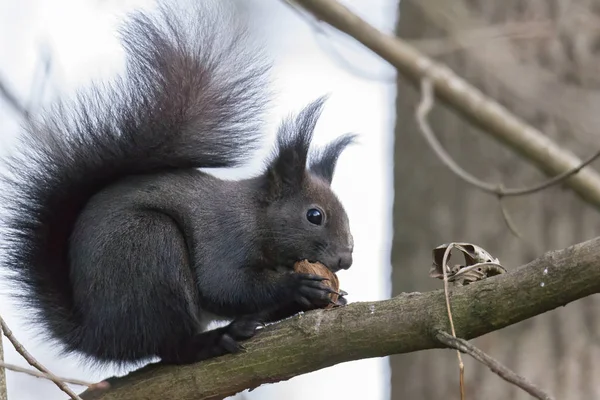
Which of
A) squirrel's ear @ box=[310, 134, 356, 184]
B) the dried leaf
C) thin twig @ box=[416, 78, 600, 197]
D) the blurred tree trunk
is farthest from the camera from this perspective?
the blurred tree trunk

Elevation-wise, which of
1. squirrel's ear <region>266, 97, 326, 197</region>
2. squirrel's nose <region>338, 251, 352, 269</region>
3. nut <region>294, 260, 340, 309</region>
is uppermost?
squirrel's ear <region>266, 97, 326, 197</region>

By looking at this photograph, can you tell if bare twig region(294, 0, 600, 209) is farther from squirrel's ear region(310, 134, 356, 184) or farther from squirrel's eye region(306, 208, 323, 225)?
squirrel's eye region(306, 208, 323, 225)

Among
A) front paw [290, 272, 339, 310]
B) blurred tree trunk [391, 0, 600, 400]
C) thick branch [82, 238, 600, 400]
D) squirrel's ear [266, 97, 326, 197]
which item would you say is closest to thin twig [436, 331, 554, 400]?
thick branch [82, 238, 600, 400]

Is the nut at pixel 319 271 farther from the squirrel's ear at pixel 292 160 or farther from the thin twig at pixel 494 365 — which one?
the thin twig at pixel 494 365

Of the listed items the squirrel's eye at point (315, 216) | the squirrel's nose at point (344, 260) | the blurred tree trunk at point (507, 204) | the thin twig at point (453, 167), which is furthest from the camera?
the blurred tree trunk at point (507, 204)

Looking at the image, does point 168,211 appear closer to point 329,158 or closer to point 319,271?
point 319,271

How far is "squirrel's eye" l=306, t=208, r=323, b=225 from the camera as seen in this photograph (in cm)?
315

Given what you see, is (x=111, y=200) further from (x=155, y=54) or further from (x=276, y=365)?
(x=276, y=365)

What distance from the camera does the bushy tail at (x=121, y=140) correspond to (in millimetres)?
2893

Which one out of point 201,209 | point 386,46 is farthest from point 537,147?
point 201,209

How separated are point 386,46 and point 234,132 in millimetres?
638

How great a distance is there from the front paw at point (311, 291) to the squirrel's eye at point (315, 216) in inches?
18.1

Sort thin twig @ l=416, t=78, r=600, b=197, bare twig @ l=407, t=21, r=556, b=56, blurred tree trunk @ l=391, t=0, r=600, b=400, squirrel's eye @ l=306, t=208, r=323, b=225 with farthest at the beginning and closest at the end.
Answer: blurred tree trunk @ l=391, t=0, r=600, b=400 < bare twig @ l=407, t=21, r=556, b=56 < squirrel's eye @ l=306, t=208, r=323, b=225 < thin twig @ l=416, t=78, r=600, b=197

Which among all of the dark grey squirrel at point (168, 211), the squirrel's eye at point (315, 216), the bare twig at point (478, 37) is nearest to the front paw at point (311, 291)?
the dark grey squirrel at point (168, 211)
